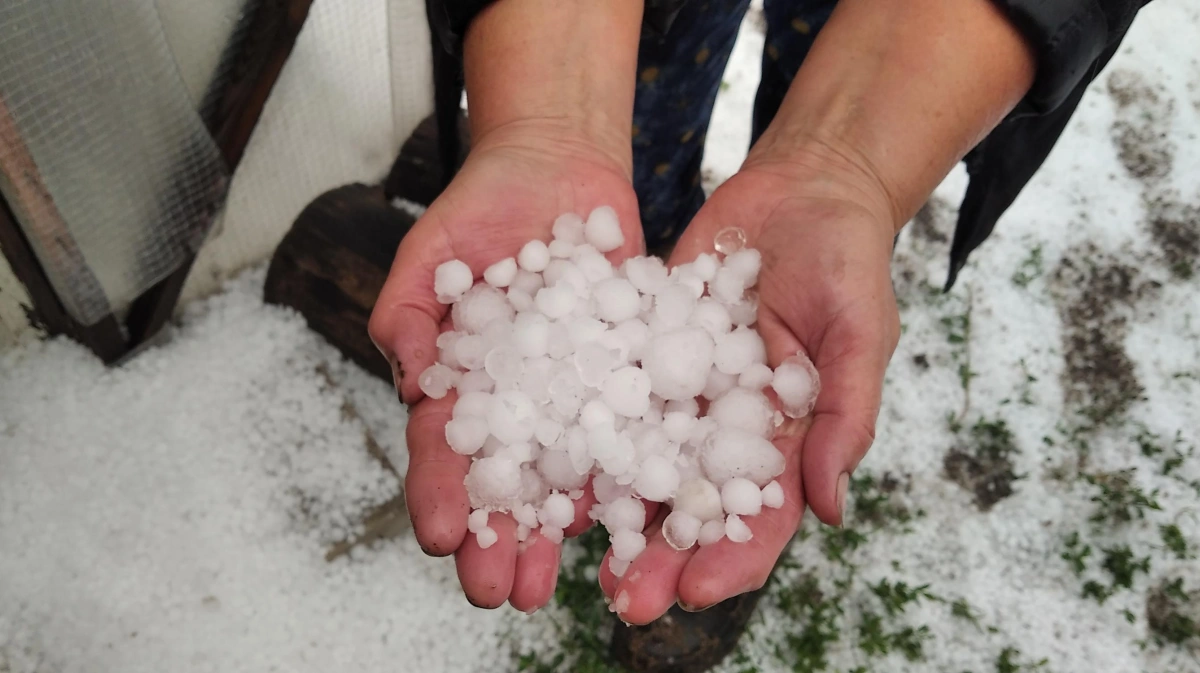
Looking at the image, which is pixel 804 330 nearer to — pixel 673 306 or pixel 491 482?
pixel 673 306

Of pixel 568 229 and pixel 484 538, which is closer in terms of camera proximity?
pixel 484 538

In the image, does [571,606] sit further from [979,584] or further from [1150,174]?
[1150,174]

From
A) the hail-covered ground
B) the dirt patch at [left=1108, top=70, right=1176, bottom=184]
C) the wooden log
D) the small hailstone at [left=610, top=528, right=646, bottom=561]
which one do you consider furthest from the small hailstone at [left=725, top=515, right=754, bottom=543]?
the dirt patch at [left=1108, top=70, right=1176, bottom=184]

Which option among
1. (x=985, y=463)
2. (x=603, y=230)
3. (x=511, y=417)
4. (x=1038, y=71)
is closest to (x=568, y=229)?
(x=603, y=230)

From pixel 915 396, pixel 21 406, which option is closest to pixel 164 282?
pixel 21 406

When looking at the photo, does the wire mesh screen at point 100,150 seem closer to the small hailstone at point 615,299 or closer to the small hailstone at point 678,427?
the small hailstone at point 615,299
